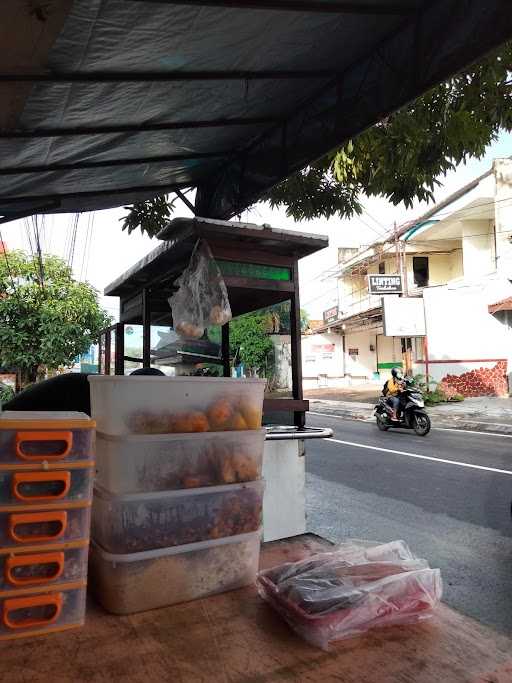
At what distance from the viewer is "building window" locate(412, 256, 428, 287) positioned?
78.5 ft

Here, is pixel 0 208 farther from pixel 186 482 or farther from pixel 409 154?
pixel 186 482

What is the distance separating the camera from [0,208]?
3848 mm

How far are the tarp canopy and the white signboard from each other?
1583 centimetres

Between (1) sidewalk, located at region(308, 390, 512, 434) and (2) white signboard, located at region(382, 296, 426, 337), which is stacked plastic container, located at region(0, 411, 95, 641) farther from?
(2) white signboard, located at region(382, 296, 426, 337)

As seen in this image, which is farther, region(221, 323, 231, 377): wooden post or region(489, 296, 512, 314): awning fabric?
region(489, 296, 512, 314): awning fabric

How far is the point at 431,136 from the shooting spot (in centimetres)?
372

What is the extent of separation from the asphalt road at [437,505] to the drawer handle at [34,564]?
147 centimetres

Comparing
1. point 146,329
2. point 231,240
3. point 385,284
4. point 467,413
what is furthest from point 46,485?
point 385,284

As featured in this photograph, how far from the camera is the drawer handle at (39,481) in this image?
1.04 metres

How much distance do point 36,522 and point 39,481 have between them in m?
0.09

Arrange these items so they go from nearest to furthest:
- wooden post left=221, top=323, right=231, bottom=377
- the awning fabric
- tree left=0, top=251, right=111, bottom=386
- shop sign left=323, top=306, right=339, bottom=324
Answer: wooden post left=221, top=323, right=231, bottom=377 < tree left=0, top=251, right=111, bottom=386 < the awning fabric < shop sign left=323, top=306, right=339, bottom=324

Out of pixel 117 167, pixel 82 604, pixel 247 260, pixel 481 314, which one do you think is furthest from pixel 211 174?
pixel 481 314

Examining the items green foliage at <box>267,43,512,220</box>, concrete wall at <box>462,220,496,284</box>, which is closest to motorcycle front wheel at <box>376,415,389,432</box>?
green foliage at <box>267,43,512,220</box>

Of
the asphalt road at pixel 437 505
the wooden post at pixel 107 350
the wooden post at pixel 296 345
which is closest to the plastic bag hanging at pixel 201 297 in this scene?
the wooden post at pixel 296 345
